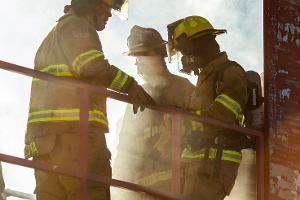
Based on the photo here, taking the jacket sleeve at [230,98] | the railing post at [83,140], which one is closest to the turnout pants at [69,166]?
the railing post at [83,140]

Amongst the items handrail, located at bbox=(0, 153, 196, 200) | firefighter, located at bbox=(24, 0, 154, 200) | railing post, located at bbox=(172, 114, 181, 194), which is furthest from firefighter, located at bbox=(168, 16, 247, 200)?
firefighter, located at bbox=(24, 0, 154, 200)

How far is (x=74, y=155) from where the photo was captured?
4.54 metres

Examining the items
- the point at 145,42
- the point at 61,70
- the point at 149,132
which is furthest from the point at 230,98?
the point at 145,42

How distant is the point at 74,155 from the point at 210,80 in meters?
1.46

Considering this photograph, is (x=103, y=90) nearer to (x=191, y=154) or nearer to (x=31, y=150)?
(x=31, y=150)

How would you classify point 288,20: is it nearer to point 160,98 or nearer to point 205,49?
point 205,49

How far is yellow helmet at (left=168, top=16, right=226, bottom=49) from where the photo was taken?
18.6ft

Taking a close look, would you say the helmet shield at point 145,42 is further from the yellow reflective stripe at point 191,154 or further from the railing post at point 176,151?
the railing post at point 176,151

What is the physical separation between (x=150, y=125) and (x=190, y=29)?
1.52 metres

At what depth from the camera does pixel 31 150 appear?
15.2 feet

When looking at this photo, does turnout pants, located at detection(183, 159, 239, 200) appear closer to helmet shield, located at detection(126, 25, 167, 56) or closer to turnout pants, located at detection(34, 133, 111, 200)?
turnout pants, located at detection(34, 133, 111, 200)

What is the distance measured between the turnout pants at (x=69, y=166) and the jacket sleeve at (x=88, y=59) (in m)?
0.43

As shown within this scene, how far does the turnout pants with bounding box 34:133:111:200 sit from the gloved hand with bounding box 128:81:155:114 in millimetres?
361

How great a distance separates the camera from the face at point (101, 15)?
5.16 m
